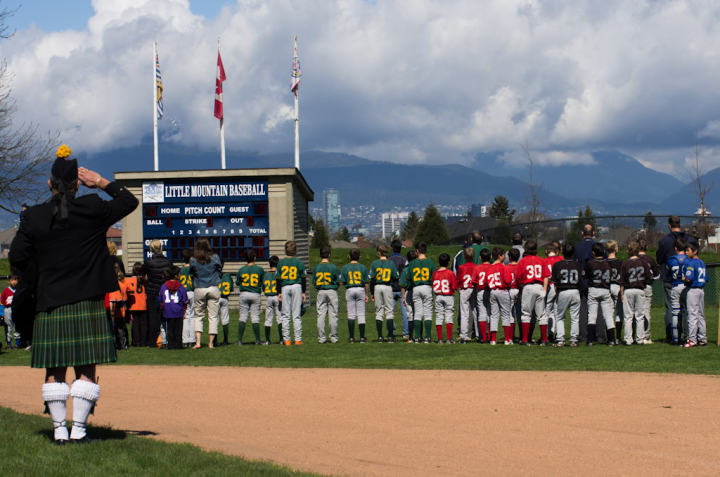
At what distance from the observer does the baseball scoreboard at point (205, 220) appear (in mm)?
24453

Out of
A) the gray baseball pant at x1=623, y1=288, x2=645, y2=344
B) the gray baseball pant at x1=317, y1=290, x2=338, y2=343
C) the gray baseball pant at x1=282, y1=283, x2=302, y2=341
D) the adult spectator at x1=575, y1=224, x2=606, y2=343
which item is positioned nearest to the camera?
the gray baseball pant at x1=623, y1=288, x2=645, y2=344

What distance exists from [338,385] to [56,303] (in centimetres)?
437

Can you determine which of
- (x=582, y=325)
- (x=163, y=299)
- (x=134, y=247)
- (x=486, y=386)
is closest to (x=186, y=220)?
(x=134, y=247)

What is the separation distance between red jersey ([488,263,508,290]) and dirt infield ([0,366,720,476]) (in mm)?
3357

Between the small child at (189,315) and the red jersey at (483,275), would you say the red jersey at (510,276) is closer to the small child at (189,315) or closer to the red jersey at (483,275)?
the red jersey at (483,275)

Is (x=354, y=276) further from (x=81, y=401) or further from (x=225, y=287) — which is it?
(x=81, y=401)

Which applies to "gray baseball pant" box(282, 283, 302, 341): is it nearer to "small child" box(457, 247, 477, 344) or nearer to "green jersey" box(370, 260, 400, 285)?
"green jersey" box(370, 260, 400, 285)

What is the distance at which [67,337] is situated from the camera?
5191mm

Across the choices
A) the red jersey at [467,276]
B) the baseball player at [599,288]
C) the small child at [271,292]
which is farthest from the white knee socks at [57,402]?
the baseball player at [599,288]

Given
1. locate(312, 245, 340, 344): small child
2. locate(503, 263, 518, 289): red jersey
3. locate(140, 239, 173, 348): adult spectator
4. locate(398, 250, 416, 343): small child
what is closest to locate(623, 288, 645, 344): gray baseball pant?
locate(503, 263, 518, 289): red jersey

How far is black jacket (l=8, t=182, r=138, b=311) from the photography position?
5172 mm

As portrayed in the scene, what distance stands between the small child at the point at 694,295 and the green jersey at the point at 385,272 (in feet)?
16.6

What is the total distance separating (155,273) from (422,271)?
5134mm

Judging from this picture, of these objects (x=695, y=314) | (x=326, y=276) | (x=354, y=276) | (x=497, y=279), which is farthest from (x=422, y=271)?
(x=695, y=314)
